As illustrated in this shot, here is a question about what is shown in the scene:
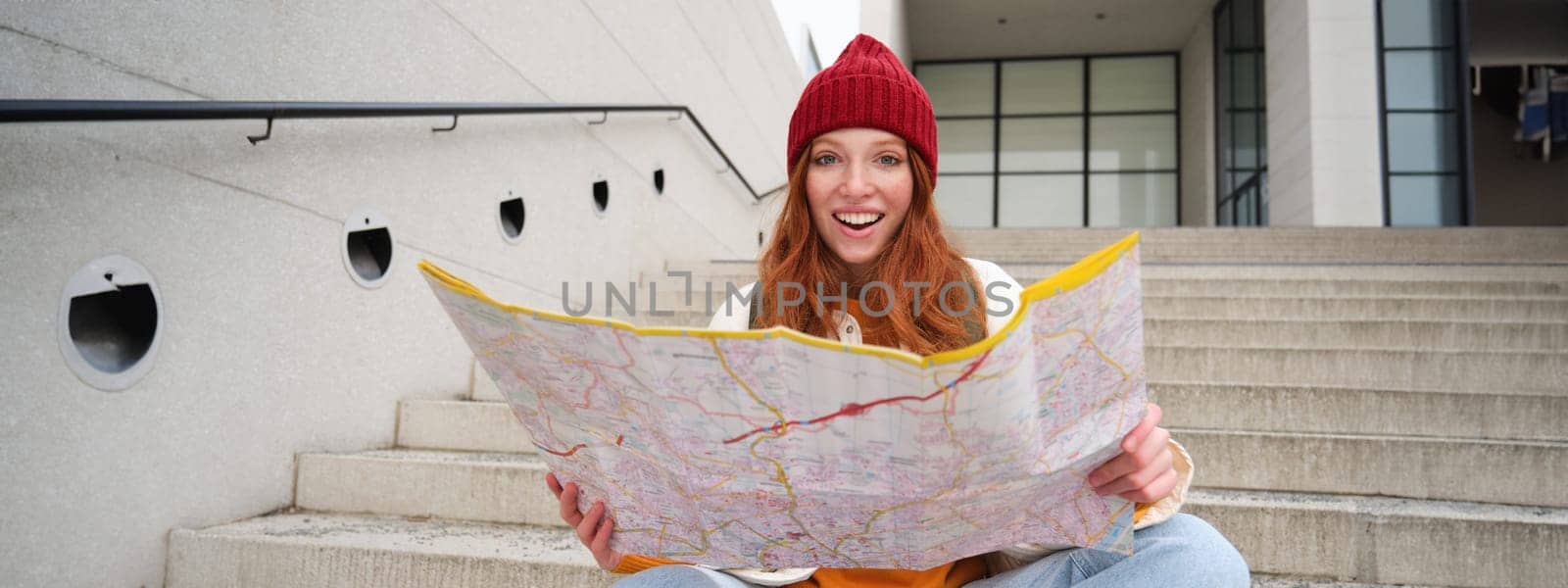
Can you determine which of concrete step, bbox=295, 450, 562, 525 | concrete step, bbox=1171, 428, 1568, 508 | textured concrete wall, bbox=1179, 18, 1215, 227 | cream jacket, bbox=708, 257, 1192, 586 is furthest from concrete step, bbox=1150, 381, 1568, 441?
textured concrete wall, bbox=1179, 18, 1215, 227

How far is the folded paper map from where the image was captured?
0.57 meters

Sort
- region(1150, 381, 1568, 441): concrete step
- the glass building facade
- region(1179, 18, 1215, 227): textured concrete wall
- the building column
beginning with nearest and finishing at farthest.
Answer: region(1150, 381, 1568, 441): concrete step < the building column < region(1179, 18, 1215, 227): textured concrete wall < the glass building facade

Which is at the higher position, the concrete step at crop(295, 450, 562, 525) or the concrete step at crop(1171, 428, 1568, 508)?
the concrete step at crop(1171, 428, 1568, 508)

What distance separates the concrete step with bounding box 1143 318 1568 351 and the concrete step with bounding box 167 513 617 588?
1.79 meters

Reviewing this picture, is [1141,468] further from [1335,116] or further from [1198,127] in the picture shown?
[1198,127]

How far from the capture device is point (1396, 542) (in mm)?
1572

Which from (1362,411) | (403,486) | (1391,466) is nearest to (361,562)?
(403,486)

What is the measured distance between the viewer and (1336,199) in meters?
7.15

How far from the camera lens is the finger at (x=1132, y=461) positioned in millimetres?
713

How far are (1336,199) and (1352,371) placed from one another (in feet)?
18.2

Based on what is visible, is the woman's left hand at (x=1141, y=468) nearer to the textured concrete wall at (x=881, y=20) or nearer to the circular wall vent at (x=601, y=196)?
the circular wall vent at (x=601, y=196)

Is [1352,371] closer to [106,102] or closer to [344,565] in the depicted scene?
[344,565]

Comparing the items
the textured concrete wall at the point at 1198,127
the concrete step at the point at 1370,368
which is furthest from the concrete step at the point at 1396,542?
the textured concrete wall at the point at 1198,127

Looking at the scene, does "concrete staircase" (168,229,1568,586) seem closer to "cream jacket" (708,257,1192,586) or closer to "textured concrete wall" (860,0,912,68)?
"cream jacket" (708,257,1192,586)
